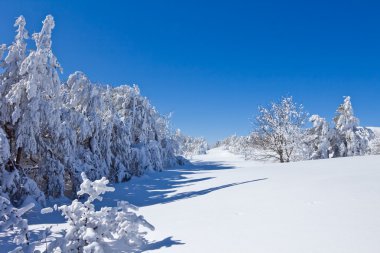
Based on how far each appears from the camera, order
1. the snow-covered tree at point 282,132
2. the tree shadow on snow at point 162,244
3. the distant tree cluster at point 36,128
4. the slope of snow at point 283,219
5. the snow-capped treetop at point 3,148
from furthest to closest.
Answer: the snow-covered tree at point 282,132 < the distant tree cluster at point 36,128 < the snow-capped treetop at point 3,148 < the tree shadow on snow at point 162,244 < the slope of snow at point 283,219

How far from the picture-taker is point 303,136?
1003 inches

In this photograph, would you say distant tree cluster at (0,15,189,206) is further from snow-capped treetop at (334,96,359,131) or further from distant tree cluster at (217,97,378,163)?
snow-capped treetop at (334,96,359,131)

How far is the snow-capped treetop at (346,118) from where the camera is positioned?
27.4 metres

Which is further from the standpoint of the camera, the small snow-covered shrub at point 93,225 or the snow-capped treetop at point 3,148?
the snow-capped treetop at point 3,148

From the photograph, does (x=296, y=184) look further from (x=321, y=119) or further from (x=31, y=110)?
(x=321, y=119)

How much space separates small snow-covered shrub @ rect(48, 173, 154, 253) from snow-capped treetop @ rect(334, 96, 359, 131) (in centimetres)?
2788

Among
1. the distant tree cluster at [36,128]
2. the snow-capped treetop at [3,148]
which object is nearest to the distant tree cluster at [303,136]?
the distant tree cluster at [36,128]

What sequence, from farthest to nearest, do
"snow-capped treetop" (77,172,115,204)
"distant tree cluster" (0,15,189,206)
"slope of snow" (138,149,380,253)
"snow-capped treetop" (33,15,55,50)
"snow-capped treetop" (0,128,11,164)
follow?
"snow-capped treetop" (33,15,55,50) < "distant tree cluster" (0,15,189,206) < "snow-capped treetop" (0,128,11,164) < "snow-capped treetop" (77,172,115,204) < "slope of snow" (138,149,380,253)

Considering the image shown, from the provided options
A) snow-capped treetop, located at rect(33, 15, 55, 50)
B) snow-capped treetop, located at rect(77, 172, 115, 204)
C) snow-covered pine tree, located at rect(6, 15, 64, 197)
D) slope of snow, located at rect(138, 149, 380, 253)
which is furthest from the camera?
snow-capped treetop, located at rect(33, 15, 55, 50)

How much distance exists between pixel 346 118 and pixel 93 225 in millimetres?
28912

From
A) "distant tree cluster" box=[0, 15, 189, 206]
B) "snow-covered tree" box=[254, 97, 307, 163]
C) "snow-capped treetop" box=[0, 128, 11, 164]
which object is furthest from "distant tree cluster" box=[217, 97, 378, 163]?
"snow-capped treetop" box=[0, 128, 11, 164]

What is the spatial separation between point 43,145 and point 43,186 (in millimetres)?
1561

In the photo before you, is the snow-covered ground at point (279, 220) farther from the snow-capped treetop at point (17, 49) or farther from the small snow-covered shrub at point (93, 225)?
the snow-capped treetop at point (17, 49)

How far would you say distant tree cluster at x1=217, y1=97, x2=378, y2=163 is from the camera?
78.7ft
